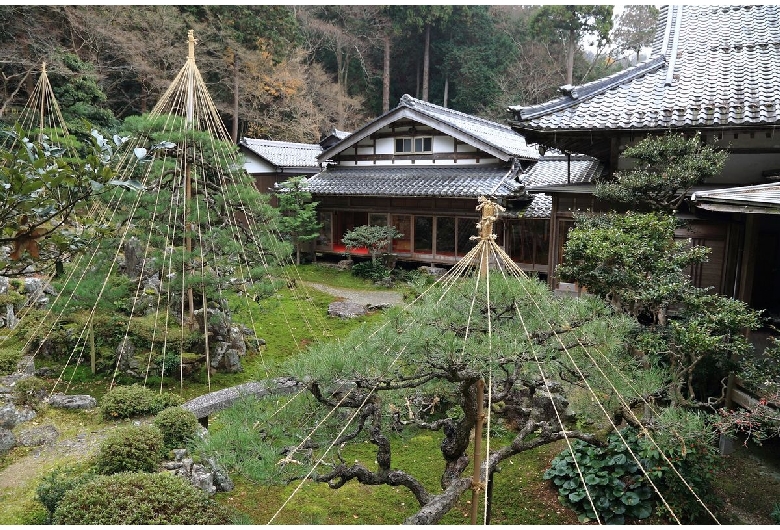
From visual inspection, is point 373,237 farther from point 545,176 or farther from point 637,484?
point 637,484

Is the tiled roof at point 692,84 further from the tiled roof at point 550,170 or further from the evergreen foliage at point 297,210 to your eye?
the evergreen foliage at point 297,210

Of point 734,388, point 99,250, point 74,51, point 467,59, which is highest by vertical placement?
point 467,59

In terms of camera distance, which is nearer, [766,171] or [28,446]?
[28,446]

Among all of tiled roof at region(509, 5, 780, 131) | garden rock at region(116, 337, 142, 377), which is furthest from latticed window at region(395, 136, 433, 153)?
garden rock at region(116, 337, 142, 377)

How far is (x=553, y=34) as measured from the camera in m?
29.1

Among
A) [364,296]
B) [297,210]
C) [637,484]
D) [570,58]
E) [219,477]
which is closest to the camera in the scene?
[637,484]

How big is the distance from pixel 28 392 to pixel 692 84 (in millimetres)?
11327

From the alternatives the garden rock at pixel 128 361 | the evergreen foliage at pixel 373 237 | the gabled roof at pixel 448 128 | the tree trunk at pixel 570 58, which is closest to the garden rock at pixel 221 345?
the garden rock at pixel 128 361

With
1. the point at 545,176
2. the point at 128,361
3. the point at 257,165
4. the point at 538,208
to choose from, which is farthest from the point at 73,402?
the point at 257,165

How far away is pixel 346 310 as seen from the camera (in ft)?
42.4

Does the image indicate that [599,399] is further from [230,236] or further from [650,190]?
[230,236]

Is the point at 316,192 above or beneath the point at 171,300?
above

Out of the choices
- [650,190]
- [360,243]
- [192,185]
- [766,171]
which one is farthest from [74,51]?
[766,171]

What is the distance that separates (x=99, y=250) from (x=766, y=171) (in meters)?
10.6
